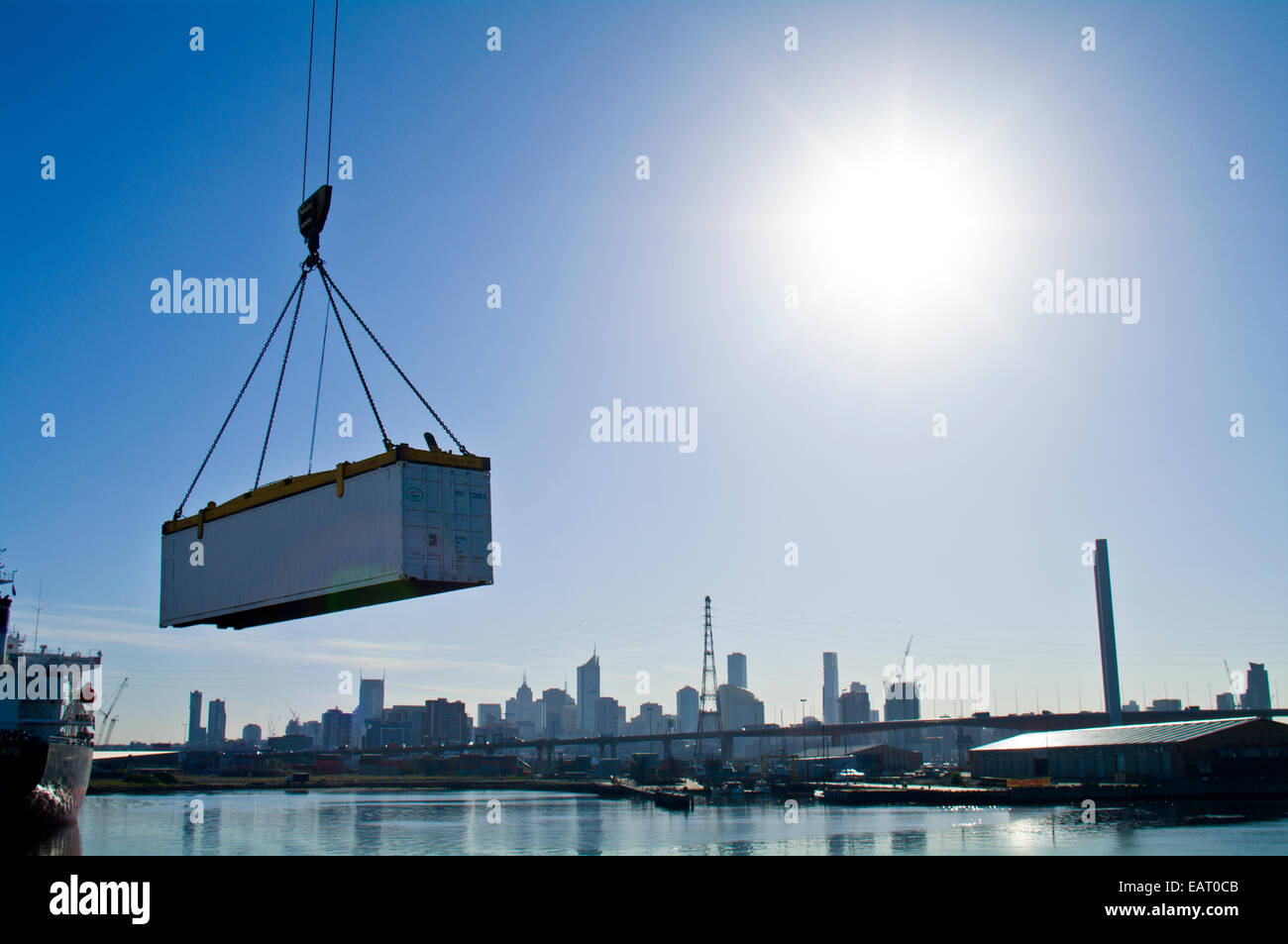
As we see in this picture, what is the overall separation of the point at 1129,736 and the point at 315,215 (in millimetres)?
83158

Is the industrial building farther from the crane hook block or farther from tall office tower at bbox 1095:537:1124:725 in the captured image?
the crane hook block

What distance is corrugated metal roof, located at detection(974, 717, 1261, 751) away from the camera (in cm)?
7800

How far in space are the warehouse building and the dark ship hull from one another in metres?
73.7

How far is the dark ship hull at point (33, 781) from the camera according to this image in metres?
46.9

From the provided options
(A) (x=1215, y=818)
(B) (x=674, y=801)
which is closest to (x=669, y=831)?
(B) (x=674, y=801)

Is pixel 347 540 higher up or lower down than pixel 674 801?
higher up

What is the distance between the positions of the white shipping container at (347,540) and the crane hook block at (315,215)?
564 cm

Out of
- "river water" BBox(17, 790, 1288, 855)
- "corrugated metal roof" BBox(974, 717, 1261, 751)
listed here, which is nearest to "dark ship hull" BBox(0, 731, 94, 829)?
"river water" BBox(17, 790, 1288, 855)

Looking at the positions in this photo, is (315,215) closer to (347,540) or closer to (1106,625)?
(347,540)

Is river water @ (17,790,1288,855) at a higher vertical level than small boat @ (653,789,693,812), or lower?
higher

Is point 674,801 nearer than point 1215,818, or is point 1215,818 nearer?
point 1215,818

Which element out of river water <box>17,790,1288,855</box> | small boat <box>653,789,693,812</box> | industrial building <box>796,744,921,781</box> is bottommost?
industrial building <box>796,744,921,781</box>

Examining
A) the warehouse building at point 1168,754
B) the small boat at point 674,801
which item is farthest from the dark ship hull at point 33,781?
the warehouse building at point 1168,754

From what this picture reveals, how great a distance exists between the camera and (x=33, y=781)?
48219 millimetres
